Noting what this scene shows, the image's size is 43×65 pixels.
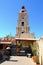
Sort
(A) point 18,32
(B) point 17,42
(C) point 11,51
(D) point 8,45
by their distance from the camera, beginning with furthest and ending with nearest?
(A) point 18,32 → (B) point 17,42 → (D) point 8,45 → (C) point 11,51

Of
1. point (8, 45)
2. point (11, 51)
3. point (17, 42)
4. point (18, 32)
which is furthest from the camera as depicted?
point (18, 32)

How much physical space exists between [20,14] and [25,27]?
5289 millimetres

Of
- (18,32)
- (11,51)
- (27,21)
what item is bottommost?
(11,51)

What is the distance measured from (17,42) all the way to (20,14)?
19.8 metres

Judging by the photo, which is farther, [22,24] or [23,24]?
[22,24]

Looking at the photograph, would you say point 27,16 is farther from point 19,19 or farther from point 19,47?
point 19,47

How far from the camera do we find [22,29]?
52.3 m

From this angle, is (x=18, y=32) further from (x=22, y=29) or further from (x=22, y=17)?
(x=22, y=17)

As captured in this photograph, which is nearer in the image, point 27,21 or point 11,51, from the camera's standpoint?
point 11,51

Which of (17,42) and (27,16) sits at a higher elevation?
(27,16)

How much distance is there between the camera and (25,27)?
52.1m

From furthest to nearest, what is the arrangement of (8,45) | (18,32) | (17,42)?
1. (18,32)
2. (17,42)
3. (8,45)

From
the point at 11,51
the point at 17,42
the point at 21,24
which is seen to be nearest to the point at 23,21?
the point at 21,24

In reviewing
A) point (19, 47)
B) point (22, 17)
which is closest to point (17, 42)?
point (19, 47)
